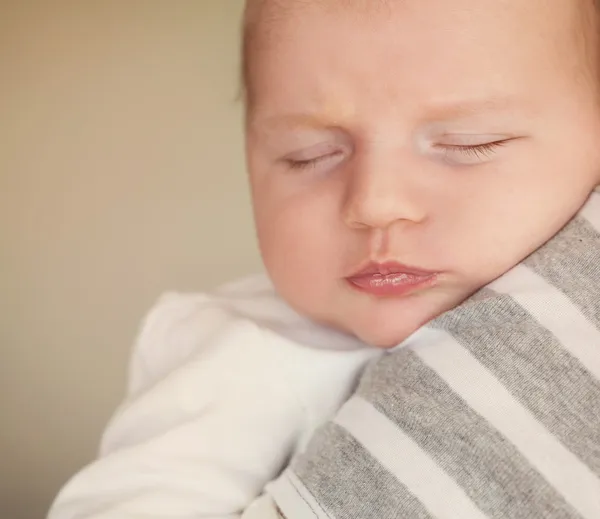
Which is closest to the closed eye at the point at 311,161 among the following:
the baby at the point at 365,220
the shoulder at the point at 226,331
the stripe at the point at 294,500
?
the baby at the point at 365,220

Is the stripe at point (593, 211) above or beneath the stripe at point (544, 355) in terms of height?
above

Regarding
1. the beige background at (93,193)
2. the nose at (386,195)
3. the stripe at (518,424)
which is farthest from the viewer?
the beige background at (93,193)

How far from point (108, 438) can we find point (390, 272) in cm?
31

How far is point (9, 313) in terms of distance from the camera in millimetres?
1065

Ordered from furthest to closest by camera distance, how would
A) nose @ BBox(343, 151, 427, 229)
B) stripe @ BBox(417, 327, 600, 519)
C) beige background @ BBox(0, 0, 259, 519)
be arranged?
1. beige background @ BBox(0, 0, 259, 519)
2. nose @ BBox(343, 151, 427, 229)
3. stripe @ BBox(417, 327, 600, 519)

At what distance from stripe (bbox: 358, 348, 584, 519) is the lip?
5 cm

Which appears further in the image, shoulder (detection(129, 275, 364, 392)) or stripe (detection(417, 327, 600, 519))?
shoulder (detection(129, 275, 364, 392))

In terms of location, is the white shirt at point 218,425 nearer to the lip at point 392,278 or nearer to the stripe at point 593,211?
the lip at point 392,278

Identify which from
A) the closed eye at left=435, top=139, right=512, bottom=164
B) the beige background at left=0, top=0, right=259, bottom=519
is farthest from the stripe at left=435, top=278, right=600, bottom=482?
the beige background at left=0, top=0, right=259, bottom=519

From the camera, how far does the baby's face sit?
548 mm

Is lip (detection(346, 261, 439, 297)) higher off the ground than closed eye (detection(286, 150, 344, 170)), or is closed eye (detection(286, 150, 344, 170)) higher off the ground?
closed eye (detection(286, 150, 344, 170))

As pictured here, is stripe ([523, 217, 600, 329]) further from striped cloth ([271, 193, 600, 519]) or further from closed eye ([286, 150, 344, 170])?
closed eye ([286, 150, 344, 170])

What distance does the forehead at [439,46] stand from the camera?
545 millimetres

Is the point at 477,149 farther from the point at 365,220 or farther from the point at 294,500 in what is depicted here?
the point at 294,500
